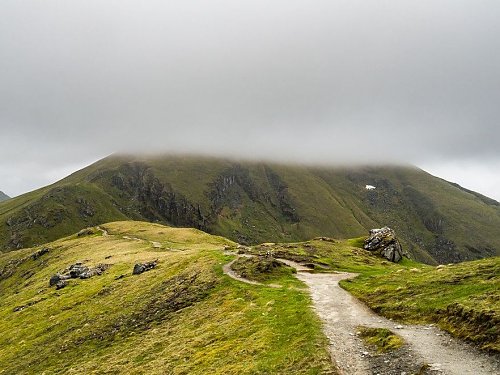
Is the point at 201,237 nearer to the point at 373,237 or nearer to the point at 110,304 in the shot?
the point at 373,237

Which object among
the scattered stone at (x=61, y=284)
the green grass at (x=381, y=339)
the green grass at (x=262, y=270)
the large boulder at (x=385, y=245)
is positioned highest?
the green grass at (x=381, y=339)

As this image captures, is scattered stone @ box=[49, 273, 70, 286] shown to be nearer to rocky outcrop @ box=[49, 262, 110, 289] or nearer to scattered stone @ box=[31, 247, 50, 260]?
rocky outcrop @ box=[49, 262, 110, 289]

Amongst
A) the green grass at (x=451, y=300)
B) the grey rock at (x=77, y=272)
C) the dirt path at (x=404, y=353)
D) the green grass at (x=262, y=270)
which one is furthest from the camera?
the grey rock at (x=77, y=272)

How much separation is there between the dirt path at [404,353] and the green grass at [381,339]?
0.63 meters

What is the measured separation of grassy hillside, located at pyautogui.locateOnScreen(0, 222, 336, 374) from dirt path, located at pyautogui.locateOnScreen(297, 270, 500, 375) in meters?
1.48

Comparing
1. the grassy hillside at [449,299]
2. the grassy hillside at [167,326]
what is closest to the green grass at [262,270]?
the grassy hillside at [167,326]

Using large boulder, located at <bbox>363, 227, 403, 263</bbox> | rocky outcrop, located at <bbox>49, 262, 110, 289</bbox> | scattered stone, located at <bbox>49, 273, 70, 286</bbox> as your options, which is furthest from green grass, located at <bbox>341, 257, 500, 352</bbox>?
scattered stone, located at <bbox>49, 273, 70, 286</bbox>

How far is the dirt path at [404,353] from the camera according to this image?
2342 centimetres

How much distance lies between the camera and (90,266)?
104562 millimetres

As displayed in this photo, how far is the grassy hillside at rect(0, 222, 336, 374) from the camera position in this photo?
32.4 meters

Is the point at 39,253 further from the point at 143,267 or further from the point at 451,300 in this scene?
the point at 451,300

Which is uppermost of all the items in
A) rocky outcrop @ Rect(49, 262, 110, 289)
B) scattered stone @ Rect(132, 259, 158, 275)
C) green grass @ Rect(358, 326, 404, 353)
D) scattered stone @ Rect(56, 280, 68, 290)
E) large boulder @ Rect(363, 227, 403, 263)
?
green grass @ Rect(358, 326, 404, 353)

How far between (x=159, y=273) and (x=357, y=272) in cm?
3752

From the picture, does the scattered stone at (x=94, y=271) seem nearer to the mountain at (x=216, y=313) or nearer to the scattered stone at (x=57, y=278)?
the mountain at (x=216, y=313)
